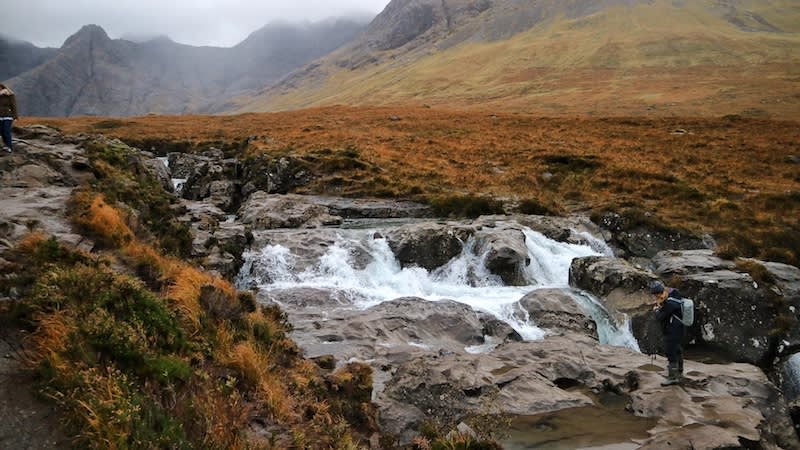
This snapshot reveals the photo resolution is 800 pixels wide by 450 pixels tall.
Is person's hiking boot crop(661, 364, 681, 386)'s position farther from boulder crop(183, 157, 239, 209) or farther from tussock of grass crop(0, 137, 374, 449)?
boulder crop(183, 157, 239, 209)

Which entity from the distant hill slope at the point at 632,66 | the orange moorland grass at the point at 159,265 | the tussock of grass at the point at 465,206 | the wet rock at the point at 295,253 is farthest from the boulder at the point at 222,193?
the distant hill slope at the point at 632,66

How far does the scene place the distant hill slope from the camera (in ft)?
296

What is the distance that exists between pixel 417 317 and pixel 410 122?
49523mm

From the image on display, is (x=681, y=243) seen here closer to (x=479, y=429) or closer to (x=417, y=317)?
(x=417, y=317)

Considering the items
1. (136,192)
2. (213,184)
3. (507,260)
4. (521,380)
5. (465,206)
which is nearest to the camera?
(521,380)

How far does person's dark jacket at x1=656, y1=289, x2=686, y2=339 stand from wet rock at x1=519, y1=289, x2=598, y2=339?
4877 millimetres

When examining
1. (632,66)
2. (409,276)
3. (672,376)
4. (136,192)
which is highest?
(632,66)

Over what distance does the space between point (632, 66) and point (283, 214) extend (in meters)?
128

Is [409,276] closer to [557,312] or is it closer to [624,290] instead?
[557,312]

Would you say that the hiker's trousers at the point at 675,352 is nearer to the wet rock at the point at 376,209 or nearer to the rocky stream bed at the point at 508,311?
the rocky stream bed at the point at 508,311

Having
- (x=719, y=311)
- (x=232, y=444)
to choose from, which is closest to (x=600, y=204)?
(x=719, y=311)

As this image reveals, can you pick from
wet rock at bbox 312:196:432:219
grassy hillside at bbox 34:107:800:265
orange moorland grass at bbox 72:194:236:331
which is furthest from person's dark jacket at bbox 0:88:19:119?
grassy hillside at bbox 34:107:800:265

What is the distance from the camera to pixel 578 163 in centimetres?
3919

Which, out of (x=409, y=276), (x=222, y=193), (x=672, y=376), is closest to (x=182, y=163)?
(x=222, y=193)
